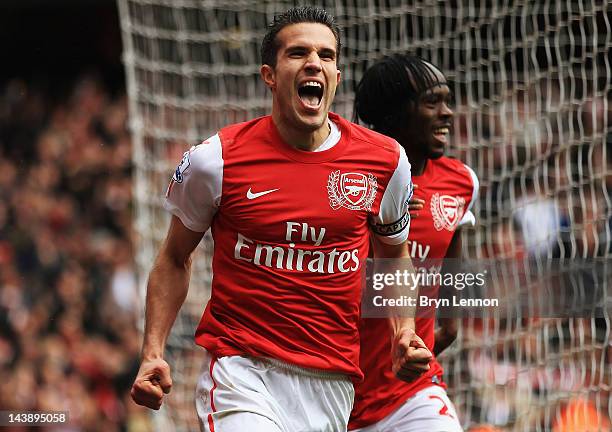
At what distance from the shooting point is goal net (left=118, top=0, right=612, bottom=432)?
267 inches

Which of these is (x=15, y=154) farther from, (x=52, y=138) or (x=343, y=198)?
(x=343, y=198)

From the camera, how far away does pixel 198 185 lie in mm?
4094

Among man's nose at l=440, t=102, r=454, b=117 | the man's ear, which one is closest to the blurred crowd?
man's nose at l=440, t=102, r=454, b=117

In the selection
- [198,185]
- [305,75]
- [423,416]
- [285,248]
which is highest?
[305,75]

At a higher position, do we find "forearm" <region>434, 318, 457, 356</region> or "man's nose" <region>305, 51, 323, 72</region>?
"man's nose" <region>305, 51, 323, 72</region>

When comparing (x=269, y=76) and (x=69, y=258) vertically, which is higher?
(x=269, y=76)

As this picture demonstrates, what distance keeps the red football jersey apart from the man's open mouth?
18cm

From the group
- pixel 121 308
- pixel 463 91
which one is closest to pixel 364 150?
pixel 463 91

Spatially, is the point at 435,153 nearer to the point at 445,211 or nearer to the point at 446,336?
the point at 445,211

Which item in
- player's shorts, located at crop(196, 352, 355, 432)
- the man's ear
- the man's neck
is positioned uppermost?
the man's ear

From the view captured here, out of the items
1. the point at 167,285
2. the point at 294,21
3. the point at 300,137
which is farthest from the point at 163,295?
the point at 294,21

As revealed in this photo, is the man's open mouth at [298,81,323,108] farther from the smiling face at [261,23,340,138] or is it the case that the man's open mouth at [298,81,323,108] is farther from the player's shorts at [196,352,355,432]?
the player's shorts at [196,352,355,432]

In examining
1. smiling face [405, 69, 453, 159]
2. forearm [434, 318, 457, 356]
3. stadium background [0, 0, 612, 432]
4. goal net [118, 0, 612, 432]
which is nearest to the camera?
smiling face [405, 69, 453, 159]

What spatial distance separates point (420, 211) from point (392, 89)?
22.0 inches
